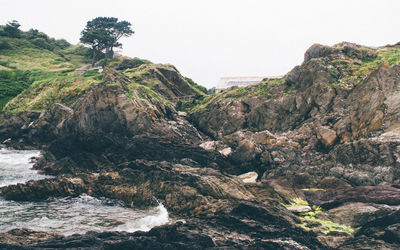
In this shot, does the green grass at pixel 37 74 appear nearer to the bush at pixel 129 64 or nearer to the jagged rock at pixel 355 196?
the bush at pixel 129 64

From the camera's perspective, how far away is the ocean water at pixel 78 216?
13.8 metres

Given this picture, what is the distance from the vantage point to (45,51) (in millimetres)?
81625

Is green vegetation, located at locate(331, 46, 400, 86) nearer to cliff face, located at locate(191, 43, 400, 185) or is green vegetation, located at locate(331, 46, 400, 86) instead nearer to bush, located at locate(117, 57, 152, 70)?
cliff face, located at locate(191, 43, 400, 185)

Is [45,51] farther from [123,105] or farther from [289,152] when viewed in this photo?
[289,152]

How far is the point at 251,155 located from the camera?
932 inches

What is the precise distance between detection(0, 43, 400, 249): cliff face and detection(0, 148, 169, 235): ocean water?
768 millimetres

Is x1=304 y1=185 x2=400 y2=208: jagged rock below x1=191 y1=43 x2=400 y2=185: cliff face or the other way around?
below

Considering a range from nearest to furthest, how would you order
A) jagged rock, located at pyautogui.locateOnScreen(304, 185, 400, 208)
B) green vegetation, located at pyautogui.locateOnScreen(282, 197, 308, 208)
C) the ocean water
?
the ocean water
jagged rock, located at pyautogui.locateOnScreen(304, 185, 400, 208)
green vegetation, located at pyautogui.locateOnScreen(282, 197, 308, 208)

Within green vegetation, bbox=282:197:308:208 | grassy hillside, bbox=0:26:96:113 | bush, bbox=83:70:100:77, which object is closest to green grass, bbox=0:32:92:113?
grassy hillside, bbox=0:26:96:113

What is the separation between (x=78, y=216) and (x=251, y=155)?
44.7 ft

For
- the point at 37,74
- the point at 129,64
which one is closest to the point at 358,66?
the point at 129,64

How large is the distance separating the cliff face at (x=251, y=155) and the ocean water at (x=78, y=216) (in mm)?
Result: 768

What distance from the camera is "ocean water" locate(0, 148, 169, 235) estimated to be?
13806 millimetres

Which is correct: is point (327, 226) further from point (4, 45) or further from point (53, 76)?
point (4, 45)
